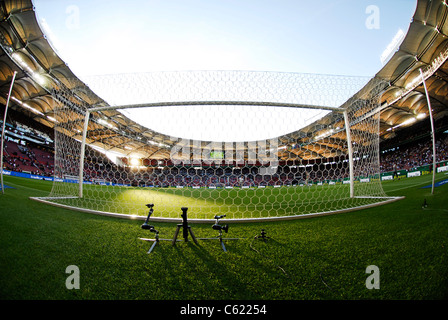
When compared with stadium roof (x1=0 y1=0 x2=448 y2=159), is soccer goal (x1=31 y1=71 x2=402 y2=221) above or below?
below

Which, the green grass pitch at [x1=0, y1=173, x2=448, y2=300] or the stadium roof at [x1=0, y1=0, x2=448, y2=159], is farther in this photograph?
the stadium roof at [x1=0, y1=0, x2=448, y2=159]

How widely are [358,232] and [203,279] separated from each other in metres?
2.22

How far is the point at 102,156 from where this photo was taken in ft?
19.0

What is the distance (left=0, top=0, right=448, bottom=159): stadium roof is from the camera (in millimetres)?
10086

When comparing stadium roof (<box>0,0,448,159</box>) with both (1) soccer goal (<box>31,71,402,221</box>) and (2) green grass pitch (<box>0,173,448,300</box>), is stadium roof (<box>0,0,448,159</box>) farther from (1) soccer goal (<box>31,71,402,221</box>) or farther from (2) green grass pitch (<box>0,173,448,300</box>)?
(2) green grass pitch (<box>0,173,448,300</box>)

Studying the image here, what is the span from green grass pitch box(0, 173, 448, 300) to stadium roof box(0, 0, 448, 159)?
11.3 feet

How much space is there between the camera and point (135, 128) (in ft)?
17.3

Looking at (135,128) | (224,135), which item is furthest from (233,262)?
(135,128)

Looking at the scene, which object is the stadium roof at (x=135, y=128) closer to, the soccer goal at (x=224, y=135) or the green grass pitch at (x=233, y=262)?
the soccer goal at (x=224, y=135)

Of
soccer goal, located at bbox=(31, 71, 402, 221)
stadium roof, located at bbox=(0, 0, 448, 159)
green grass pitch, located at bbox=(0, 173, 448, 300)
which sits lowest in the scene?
green grass pitch, located at bbox=(0, 173, 448, 300)

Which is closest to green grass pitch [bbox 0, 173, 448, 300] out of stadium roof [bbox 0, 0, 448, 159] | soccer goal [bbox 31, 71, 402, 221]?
soccer goal [bbox 31, 71, 402, 221]
